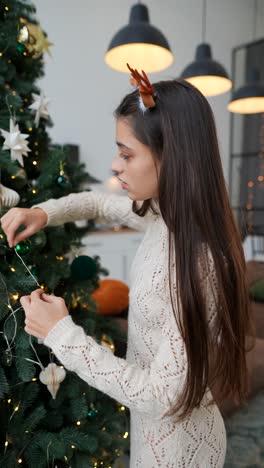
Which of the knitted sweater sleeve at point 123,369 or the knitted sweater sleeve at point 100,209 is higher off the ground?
the knitted sweater sleeve at point 100,209

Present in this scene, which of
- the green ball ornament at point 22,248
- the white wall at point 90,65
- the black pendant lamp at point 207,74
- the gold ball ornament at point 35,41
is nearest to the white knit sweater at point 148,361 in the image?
the green ball ornament at point 22,248

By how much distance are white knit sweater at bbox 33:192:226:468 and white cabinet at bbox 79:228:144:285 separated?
2.57 meters

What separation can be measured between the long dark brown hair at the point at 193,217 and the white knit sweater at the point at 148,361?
0.02 m

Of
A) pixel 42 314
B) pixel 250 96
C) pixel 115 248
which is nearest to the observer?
pixel 42 314

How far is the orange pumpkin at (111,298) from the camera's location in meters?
1.86

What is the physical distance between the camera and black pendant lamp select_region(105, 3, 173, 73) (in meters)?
1.87

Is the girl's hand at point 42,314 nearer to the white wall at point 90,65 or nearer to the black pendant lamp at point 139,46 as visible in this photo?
the black pendant lamp at point 139,46

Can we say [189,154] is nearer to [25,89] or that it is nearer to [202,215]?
[202,215]

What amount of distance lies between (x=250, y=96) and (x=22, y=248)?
247cm

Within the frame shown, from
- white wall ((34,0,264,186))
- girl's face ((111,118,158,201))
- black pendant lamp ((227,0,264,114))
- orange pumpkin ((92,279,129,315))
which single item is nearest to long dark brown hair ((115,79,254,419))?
girl's face ((111,118,158,201))

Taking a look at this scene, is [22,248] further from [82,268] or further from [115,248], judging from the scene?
[115,248]

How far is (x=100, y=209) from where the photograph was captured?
1.04 metres

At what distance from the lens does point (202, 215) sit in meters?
0.68

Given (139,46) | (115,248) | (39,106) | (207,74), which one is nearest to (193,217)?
(39,106)
